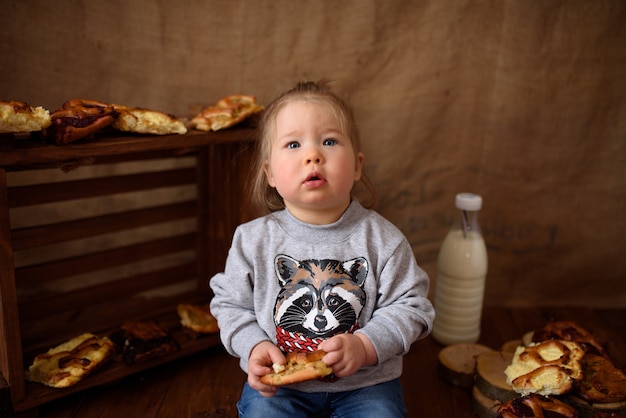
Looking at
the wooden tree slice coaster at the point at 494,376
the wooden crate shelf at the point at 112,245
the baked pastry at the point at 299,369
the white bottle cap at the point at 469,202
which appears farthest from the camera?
the white bottle cap at the point at 469,202

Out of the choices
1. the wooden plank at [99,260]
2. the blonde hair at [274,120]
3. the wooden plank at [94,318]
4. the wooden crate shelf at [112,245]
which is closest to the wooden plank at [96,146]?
the wooden crate shelf at [112,245]

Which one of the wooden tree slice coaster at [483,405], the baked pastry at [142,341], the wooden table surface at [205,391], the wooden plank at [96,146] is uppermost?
the wooden plank at [96,146]

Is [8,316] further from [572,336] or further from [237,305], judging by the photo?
[572,336]

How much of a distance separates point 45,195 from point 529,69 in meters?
1.30

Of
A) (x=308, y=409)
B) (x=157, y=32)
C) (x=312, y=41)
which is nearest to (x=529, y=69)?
(x=312, y=41)

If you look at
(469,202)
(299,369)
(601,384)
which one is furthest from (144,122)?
(601,384)

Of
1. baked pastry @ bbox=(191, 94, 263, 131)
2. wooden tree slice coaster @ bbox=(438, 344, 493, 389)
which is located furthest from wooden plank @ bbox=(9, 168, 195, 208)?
wooden tree slice coaster @ bbox=(438, 344, 493, 389)

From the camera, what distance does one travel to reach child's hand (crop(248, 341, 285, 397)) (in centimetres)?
100

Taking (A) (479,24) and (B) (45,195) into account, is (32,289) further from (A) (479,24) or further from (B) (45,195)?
(A) (479,24)

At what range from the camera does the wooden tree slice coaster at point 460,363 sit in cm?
140

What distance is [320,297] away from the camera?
109cm

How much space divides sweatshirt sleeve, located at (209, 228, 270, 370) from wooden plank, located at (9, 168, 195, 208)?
494 mm

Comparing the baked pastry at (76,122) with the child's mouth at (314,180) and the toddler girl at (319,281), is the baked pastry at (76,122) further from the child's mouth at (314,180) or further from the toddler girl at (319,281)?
the child's mouth at (314,180)

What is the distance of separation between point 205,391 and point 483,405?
612 mm
